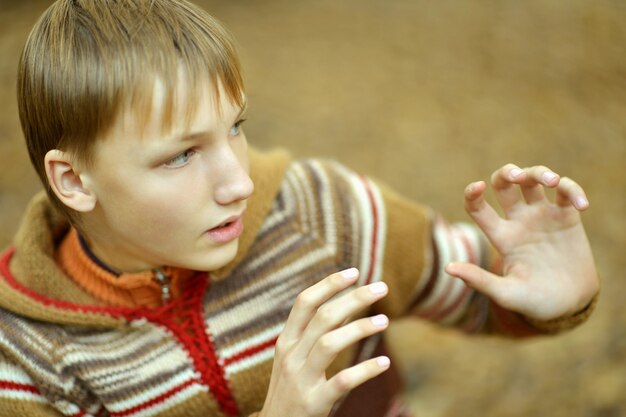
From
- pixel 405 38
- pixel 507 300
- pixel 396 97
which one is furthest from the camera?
pixel 405 38

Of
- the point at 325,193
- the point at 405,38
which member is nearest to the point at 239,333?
the point at 325,193

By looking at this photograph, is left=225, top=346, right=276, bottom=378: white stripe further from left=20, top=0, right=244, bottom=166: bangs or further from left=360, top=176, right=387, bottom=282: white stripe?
left=20, top=0, right=244, bottom=166: bangs

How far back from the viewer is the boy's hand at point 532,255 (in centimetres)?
128

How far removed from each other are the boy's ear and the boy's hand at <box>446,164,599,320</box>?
1.81 ft

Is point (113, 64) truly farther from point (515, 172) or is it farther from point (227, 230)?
point (515, 172)

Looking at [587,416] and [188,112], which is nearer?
[188,112]

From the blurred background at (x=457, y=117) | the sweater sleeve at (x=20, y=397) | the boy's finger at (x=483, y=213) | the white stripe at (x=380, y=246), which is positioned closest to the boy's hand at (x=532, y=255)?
the boy's finger at (x=483, y=213)

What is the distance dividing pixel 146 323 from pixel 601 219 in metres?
1.84

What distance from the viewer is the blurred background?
2.32 metres

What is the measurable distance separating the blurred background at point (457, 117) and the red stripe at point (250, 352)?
1.05m

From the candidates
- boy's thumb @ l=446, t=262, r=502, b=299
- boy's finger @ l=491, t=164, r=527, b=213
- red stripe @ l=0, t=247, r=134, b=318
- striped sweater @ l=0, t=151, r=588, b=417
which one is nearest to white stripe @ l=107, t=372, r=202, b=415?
striped sweater @ l=0, t=151, r=588, b=417

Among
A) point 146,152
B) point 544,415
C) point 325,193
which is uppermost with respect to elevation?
point 146,152

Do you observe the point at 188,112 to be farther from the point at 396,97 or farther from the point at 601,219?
the point at 396,97

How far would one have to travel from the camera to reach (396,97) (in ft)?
10.9
